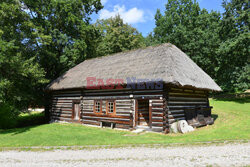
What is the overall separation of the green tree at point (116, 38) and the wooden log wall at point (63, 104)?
1495cm

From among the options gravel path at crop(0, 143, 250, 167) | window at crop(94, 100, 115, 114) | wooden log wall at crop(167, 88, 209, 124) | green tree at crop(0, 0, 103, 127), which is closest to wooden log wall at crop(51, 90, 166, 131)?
window at crop(94, 100, 115, 114)

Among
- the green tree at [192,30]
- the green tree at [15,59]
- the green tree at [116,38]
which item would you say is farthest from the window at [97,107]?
the green tree at [192,30]

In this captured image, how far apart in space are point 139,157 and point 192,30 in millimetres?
27441

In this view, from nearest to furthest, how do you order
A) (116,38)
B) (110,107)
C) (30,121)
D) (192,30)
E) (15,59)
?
(15,59)
(110,107)
(30,121)
(192,30)
(116,38)

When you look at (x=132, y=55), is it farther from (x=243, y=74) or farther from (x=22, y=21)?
(x=243, y=74)

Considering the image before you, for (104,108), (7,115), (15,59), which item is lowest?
(7,115)

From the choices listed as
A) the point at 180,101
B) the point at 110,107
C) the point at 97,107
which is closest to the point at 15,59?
the point at 97,107

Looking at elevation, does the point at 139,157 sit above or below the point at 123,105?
below

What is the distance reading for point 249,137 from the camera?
8.10m

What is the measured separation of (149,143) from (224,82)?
75.1 feet

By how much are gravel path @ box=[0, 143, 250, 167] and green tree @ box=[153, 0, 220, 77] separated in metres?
22.8

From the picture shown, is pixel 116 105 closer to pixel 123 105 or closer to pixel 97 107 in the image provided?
pixel 123 105

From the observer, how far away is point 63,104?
16000 mm

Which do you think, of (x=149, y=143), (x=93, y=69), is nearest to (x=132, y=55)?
(x=93, y=69)
